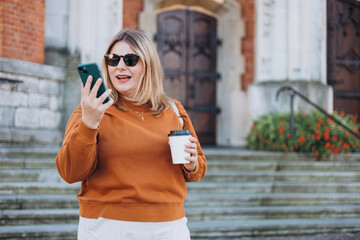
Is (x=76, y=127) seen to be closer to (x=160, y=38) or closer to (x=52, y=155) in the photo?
(x=52, y=155)

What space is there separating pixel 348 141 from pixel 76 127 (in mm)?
6303

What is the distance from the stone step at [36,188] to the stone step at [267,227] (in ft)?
4.98

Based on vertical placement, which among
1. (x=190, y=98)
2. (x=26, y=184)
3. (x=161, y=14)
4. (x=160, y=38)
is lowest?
(x=26, y=184)

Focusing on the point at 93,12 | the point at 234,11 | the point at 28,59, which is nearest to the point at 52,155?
the point at 28,59

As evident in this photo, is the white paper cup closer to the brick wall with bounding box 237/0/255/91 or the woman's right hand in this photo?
the woman's right hand

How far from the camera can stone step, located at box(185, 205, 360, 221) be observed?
483cm

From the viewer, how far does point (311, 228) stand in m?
4.70

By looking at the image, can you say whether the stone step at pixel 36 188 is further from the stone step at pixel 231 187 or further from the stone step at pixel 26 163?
the stone step at pixel 26 163

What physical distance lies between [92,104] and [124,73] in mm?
321

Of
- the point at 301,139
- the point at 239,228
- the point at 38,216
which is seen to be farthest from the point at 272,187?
the point at 38,216

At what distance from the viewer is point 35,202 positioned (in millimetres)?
4570

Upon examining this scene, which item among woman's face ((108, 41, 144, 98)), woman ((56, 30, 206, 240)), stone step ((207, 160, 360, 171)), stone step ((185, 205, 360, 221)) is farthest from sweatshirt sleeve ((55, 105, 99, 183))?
stone step ((207, 160, 360, 171))

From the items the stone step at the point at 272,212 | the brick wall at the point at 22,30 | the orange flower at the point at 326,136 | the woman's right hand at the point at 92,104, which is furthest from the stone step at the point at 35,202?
the orange flower at the point at 326,136

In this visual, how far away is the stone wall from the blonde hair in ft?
15.9
